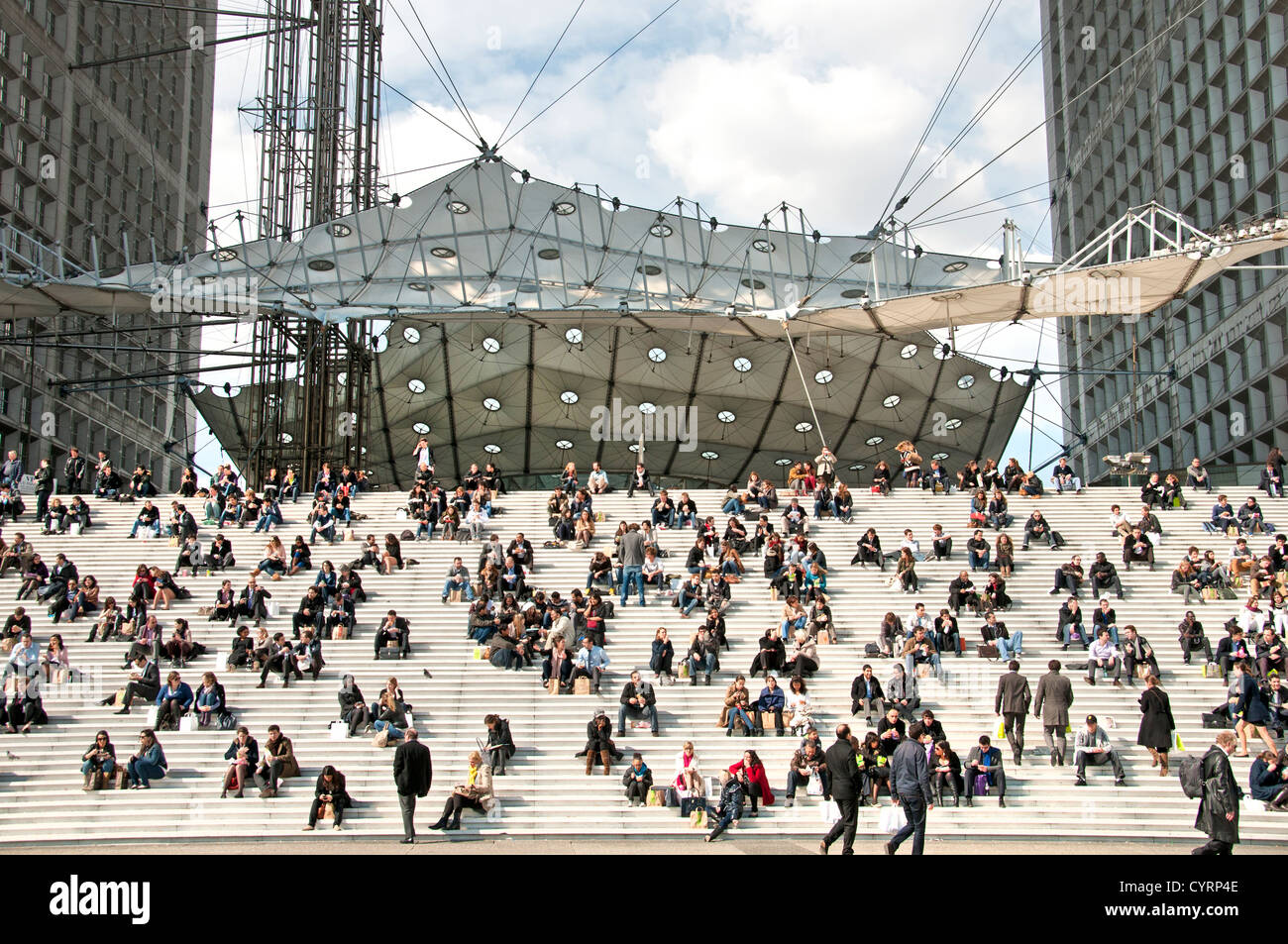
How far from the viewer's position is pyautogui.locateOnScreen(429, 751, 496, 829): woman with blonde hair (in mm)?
15805

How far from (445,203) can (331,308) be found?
5.26m

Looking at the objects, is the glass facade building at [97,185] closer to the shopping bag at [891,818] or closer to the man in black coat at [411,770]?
the man in black coat at [411,770]

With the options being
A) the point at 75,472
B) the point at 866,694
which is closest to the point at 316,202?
the point at 75,472

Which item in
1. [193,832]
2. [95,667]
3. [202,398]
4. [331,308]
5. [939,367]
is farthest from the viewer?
[202,398]

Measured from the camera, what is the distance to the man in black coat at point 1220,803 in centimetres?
1122

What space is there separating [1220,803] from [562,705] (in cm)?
1045

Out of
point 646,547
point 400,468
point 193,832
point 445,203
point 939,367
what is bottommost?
point 193,832

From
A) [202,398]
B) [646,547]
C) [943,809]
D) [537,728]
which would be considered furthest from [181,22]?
[943,809]

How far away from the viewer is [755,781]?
54.3 ft

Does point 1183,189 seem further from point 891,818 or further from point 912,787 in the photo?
point 912,787

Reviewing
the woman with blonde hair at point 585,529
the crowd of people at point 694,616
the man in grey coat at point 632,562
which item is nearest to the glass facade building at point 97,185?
the crowd of people at point 694,616

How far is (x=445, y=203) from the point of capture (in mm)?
38750

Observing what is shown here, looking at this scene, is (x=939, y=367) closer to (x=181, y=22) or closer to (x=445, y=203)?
(x=445, y=203)
